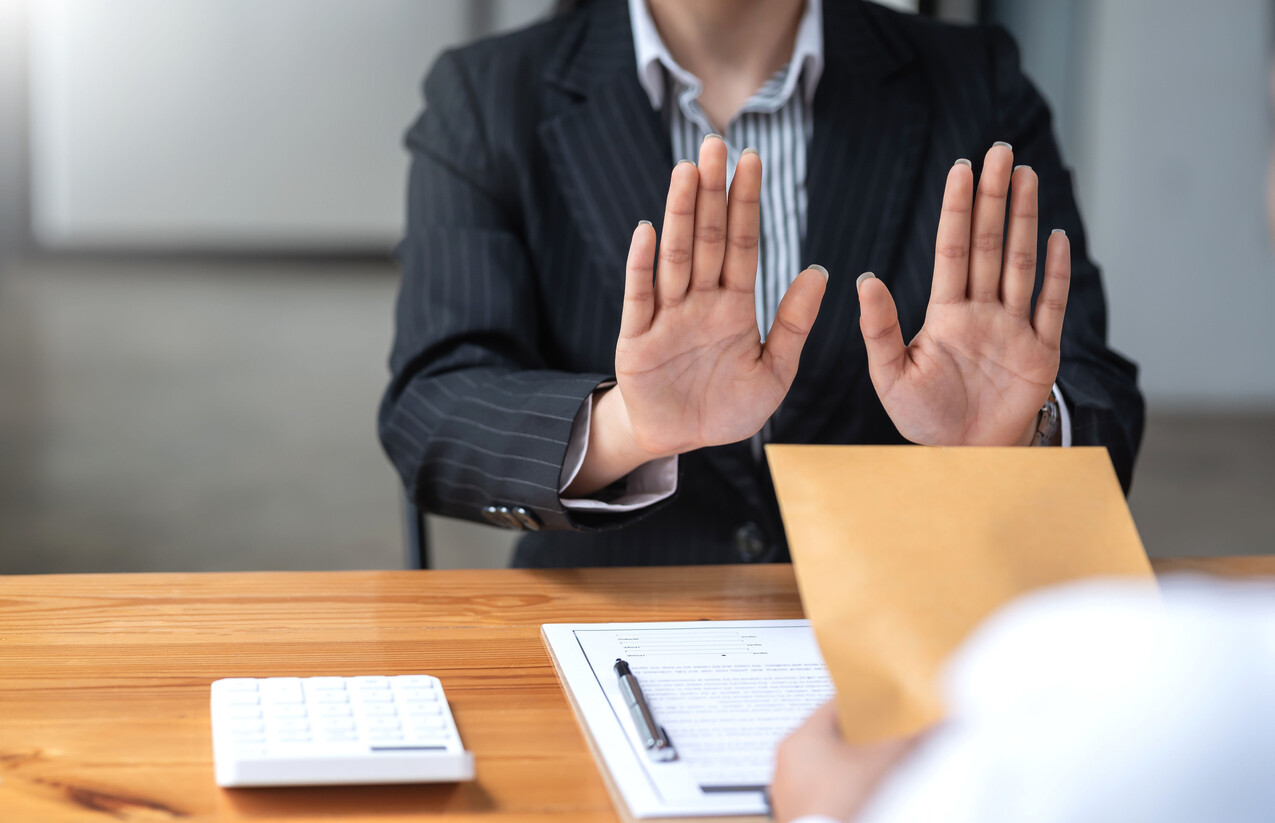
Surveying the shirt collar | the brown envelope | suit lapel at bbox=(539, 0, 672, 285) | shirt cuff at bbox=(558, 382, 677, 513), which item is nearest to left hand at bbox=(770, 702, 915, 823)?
the brown envelope

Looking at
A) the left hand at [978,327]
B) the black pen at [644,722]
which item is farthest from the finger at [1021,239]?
the black pen at [644,722]

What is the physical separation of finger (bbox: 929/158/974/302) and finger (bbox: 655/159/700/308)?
0.15 metres

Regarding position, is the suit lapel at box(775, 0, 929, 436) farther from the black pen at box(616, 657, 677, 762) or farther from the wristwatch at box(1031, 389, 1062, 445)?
the black pen at box(616, 657, 677, 762)

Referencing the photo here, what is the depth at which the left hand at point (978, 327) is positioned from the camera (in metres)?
0.67

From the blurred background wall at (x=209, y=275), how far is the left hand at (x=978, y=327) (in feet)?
7.02

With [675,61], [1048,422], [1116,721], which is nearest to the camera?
[1116,721]

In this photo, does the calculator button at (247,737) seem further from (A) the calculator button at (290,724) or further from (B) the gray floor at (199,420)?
(B) the gray floor at (199,420)

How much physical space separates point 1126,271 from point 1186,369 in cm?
47

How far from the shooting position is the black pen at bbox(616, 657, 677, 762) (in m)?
0.50

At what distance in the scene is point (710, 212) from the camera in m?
0.66

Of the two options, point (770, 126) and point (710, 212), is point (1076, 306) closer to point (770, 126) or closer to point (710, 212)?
point (770, 126)

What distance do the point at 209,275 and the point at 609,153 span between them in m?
1.96

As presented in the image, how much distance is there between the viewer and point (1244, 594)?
334 mm

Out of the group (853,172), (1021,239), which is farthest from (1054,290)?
(853,172)
